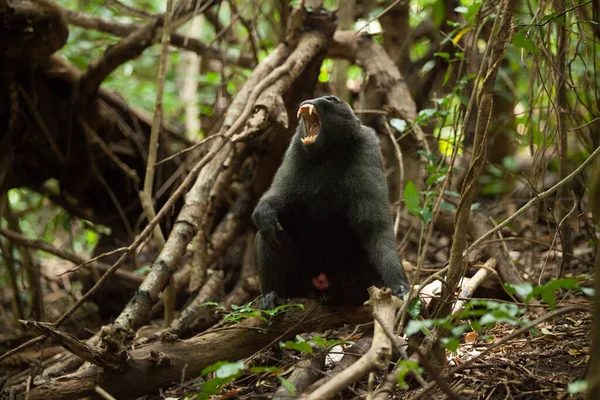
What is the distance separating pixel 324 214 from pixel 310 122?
0.70m

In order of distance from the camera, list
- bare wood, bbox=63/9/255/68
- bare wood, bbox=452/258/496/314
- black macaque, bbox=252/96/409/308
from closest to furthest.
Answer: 1. bare wood, bbox=452/258/496/314
2. black macaque, bbox=252/96/409/308
3. bare wood, bbox=63/9/255/68

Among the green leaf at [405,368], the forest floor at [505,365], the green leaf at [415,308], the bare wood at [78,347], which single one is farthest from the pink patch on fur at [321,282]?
the green leaf at [405,368]

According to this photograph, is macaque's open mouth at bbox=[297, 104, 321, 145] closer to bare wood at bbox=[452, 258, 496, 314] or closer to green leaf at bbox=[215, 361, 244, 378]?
bare wood at bbox=[452, 258, 496, 314]

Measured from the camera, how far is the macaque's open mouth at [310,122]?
13.6ft

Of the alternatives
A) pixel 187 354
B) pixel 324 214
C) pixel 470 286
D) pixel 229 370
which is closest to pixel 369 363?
pixel 229 370

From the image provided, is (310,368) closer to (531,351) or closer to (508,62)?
(531,351)

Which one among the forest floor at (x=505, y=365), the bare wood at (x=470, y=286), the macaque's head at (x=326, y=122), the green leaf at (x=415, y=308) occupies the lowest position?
the forest floor at (x=505, y=365)

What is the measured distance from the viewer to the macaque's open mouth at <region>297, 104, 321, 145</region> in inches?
163

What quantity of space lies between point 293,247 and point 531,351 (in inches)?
66.2

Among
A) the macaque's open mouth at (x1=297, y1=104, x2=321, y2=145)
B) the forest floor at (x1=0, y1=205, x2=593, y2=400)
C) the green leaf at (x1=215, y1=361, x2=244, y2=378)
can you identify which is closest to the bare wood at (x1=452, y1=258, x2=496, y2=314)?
the forest floor at (x1=0, y1=205, x2=593, y2=400)

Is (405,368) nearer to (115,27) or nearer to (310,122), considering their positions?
(310,122)

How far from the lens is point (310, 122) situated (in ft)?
14.1

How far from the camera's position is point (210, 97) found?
9430 mm

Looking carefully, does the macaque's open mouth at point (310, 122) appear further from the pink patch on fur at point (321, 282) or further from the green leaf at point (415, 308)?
the green leaf at point (415, 308)
